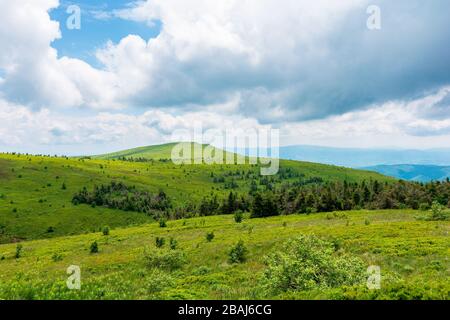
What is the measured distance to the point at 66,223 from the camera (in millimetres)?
126500

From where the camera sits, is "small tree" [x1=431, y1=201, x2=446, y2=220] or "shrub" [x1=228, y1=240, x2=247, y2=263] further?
"small tree" [x1=431, y1=201, x2=446, y2=220]

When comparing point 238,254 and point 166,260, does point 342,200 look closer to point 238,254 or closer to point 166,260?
point 238,254

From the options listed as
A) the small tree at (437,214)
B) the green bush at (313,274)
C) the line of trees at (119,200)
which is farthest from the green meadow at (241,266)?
the line of trees at (119,200)

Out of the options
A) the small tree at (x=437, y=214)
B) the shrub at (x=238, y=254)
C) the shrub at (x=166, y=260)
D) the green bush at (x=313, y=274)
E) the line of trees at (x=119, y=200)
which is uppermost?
the green bush at (x=313, y=274)

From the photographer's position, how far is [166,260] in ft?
119

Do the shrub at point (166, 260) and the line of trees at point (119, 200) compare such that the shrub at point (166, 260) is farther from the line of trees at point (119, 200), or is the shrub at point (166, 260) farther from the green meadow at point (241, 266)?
the line of trees at point (119, 200)

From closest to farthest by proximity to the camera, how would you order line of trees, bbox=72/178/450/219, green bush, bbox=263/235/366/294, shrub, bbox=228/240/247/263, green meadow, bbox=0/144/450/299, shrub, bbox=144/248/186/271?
green meadow, bbox=0/144/450/299
green bush, bbox=263/235/366/294
shrub, bbox=228/240/247/263
shrub, bbox=144/248/186/271
line of trees, bbox=72/178/450/219

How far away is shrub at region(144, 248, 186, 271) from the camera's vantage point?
3577 cm

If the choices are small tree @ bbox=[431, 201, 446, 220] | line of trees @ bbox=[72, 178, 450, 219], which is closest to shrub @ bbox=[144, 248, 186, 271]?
small tree @ bbox=[431, 201, 446, 220]

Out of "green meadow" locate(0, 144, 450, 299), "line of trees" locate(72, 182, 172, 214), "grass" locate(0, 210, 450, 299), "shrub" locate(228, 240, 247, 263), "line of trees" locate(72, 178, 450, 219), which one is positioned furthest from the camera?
"line of trees" locate(72, 182, 172, 214)

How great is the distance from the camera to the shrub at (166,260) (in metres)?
35.8

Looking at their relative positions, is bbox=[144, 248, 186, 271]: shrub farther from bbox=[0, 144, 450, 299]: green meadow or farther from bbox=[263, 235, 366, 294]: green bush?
bbox=[263, 235, 366, 294]: green bush
